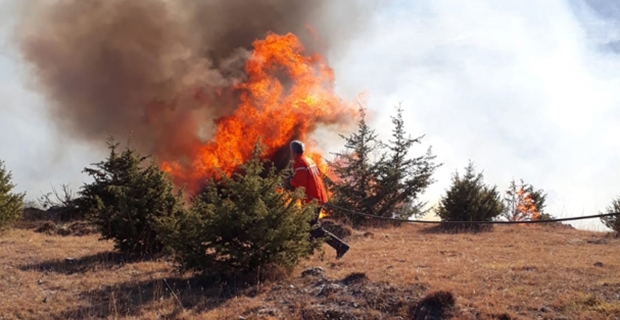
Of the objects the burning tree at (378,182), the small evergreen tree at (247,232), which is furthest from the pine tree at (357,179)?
the small evergreen tree at (247,232)

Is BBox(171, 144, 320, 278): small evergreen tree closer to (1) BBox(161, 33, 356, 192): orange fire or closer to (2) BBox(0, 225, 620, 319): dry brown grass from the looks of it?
(2) BBox(0, 225, 620, 319): dry brown grass

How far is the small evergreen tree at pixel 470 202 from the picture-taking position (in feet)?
54.9

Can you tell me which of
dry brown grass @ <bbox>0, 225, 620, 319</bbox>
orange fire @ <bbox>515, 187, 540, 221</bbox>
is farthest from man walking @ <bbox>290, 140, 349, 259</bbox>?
orange fire @ <bbox>515, 187, 540, 221</bbox>

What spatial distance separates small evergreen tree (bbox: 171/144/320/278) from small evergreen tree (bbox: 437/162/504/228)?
1116 centimetres

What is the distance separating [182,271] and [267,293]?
1.53m

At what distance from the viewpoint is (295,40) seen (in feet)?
69.1

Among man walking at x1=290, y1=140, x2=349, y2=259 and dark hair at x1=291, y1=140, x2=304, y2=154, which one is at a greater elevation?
dark hair at x1=291, y1=140, x2=304, y2=154

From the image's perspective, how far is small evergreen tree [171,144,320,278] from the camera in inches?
261

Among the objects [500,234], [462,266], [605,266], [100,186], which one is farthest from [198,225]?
[500,234]

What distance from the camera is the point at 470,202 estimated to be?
16.8 m

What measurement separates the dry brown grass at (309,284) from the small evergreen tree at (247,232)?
1.12 feet

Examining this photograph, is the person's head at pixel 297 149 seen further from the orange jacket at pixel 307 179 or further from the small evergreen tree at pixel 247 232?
the small evergreen tree at pixel 247 232

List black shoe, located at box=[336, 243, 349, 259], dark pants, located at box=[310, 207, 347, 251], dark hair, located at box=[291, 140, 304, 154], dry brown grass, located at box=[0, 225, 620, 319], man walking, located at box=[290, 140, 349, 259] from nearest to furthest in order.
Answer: dry brown grass, located at box=[0, 225, 620, 319], dark pants, located at box=[310, 207, 347, 251], man walking, located at box=[290, 140, 349, 259], black shoe, located at box=[336, 243, 349, 259], dark hair, located at box=[291, 140, 304, 154]

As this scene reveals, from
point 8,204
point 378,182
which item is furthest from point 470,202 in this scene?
point 8,204
